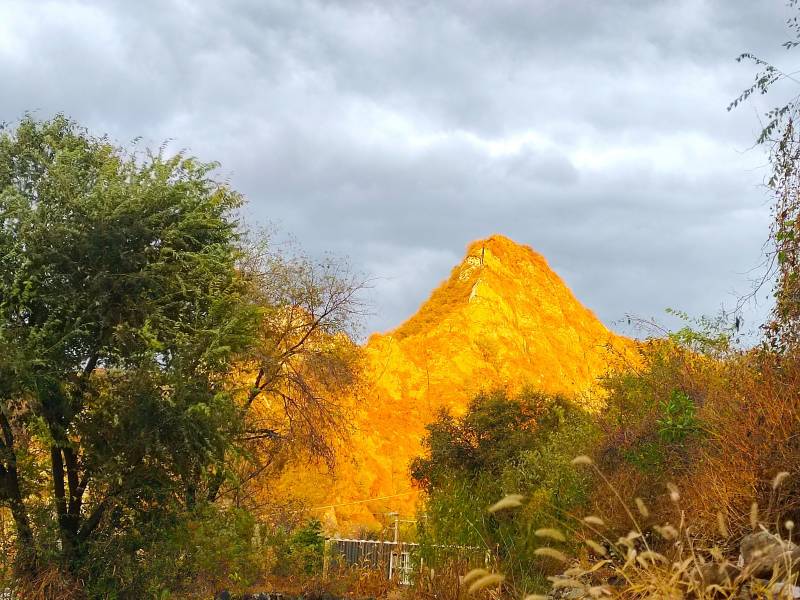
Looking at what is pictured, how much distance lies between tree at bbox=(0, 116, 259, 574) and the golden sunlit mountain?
30.1 meters

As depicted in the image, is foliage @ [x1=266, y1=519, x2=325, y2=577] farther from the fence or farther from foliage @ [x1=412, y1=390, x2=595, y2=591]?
foliage @ [x1=412, y1=390, x2=595, y2=591]

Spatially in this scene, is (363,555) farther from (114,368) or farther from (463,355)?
(463,355)

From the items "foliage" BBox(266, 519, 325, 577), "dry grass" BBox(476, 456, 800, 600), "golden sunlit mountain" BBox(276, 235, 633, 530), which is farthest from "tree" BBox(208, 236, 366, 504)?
"golden sunlit mountain" BBox(276, 235, 633, 530)

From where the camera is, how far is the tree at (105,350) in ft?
54.4

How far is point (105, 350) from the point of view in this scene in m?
17.3

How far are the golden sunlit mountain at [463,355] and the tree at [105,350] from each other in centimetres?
3014

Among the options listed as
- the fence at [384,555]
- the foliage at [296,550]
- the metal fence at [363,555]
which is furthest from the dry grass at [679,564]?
the metal fence at [363,555]

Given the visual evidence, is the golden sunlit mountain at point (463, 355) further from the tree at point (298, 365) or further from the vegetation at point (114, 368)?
the vegetation at point (114, 368)

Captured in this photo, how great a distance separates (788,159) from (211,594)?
13.4 m

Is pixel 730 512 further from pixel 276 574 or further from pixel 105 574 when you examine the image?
pixel 276 574

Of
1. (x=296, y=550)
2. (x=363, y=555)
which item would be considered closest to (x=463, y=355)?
(x=363, y=555)

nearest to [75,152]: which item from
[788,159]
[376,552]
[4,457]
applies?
[4,457]

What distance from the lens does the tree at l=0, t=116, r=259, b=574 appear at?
54.4 feet

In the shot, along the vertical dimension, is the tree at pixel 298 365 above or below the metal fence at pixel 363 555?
above
